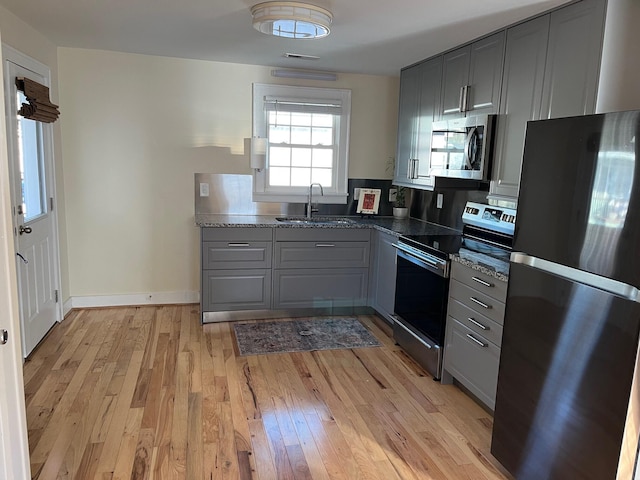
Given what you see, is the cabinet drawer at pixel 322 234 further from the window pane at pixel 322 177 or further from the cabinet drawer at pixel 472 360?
the cabinet drawer at pixel 472 360

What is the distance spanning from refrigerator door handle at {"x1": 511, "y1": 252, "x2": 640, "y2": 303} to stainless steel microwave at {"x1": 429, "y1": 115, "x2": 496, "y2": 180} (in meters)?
1.20

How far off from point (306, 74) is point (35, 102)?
230 cm

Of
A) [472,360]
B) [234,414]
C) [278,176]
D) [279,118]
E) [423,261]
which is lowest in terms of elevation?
[234,414]

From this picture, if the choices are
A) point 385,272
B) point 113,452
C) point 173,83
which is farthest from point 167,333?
point 173,83

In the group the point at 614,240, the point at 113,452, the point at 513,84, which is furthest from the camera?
the point at 513,84

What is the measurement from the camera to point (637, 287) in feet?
4.99

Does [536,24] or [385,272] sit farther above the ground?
[536,24]

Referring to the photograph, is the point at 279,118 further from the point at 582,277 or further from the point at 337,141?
the point at 582,277

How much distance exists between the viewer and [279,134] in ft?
15.0

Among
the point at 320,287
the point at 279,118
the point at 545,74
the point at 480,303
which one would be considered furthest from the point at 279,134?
the point at 480,303

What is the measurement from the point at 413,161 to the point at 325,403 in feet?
7.42

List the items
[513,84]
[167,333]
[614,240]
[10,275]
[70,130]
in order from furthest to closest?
1. [70,130]
2. [167,333]
3. [513,84]
4. [614,240]
5. [10,275]

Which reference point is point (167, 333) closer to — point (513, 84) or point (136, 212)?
point (136, 212)

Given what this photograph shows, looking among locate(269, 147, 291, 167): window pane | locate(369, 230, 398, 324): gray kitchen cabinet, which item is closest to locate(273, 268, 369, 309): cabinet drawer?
locate(369, 230, 398, 324): gray kitchen cabinet
